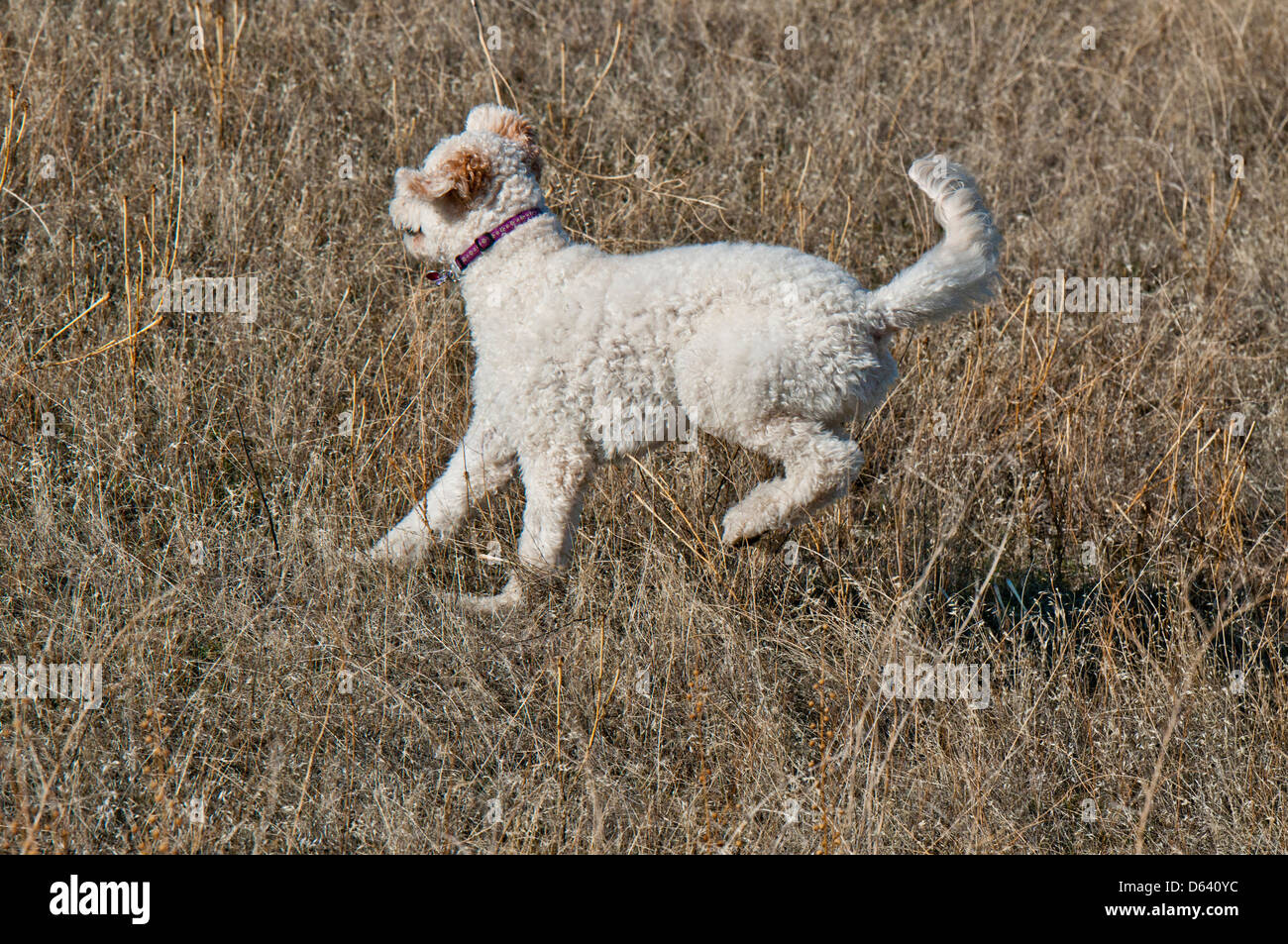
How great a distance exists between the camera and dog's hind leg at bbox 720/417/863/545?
10.8ft

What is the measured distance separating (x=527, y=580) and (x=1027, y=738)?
149 centimetres

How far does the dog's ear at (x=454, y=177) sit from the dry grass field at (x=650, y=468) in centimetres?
99

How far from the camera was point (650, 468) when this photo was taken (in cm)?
420

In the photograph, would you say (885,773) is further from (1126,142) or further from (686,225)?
(1126,142)

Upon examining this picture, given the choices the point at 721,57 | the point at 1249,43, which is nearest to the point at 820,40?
the point at 721,57

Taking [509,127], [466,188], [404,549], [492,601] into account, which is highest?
[509,127]

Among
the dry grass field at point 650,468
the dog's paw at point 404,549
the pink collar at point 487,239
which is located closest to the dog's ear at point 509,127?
the pink collar at point 487,239

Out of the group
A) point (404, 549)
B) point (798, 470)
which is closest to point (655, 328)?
point (798, 470)

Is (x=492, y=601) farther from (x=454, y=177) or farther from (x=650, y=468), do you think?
(x=454, y=177)

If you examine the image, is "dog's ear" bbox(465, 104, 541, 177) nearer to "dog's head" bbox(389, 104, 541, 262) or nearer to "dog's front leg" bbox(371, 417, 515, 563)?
"dog's head" bbox(389, 104, 541, 262)

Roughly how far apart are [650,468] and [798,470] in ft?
3.08

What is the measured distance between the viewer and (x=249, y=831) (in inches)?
118

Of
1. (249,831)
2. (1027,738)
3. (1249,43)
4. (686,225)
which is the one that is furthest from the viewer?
(1249,43)

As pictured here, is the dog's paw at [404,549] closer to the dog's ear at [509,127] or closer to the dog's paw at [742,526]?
the dog's paw at [742,526]
